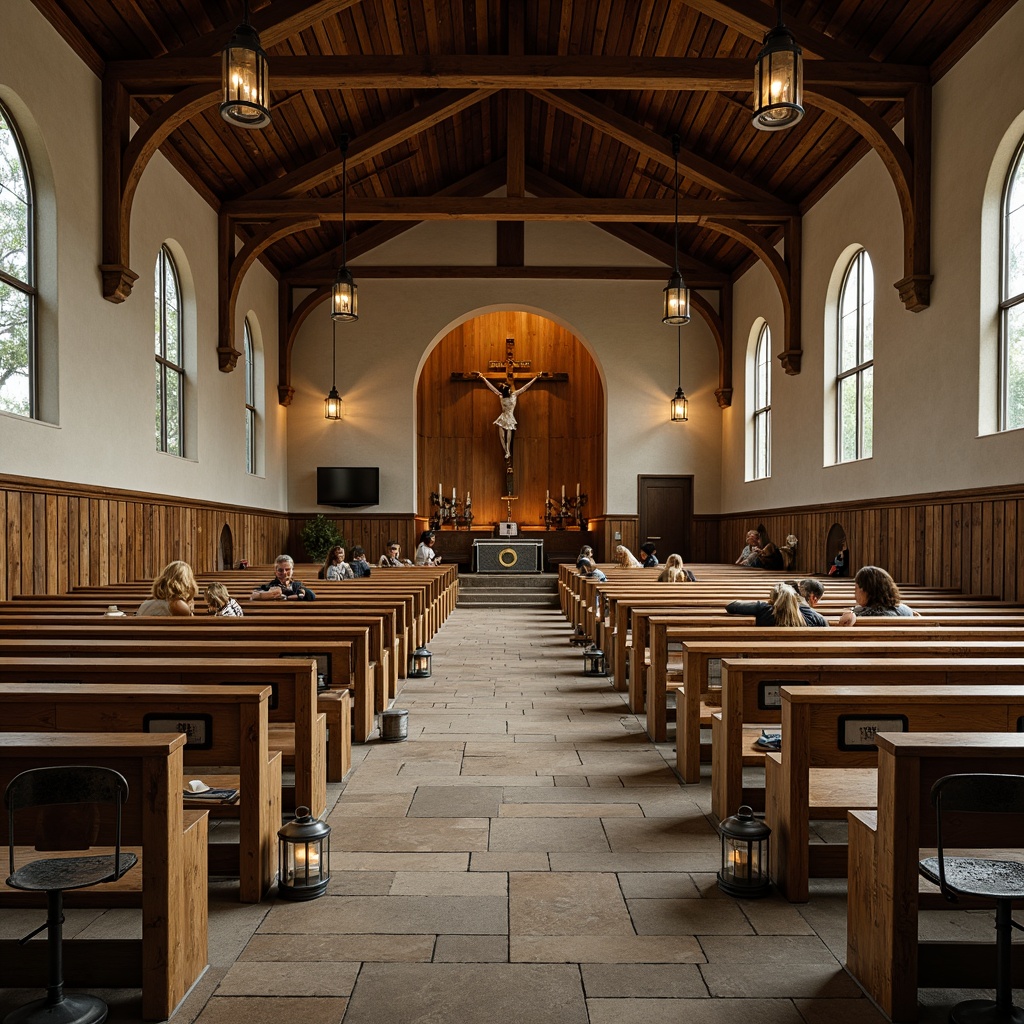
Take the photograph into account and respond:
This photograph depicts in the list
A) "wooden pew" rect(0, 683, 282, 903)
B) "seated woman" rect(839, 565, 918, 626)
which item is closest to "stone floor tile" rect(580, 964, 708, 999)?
"wooden pew" rect(0, 683, 282, 903)

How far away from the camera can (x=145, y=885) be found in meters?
2.18

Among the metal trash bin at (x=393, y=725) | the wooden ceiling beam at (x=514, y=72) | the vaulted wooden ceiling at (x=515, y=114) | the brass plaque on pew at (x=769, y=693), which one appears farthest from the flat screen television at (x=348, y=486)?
the brass plaque on pew at (x=769, y=693)

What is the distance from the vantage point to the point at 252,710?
9.42 feet

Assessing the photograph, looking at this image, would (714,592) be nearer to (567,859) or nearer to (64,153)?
(567,859)

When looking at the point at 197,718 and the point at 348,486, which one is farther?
the point at 348,486

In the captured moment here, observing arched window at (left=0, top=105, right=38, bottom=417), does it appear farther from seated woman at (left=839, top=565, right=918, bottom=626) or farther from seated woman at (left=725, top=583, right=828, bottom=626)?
seated woman at (left=839, top=565, right=918, bottom=626)

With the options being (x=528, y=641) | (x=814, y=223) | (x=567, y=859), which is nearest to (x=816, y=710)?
(x=567, y=859)

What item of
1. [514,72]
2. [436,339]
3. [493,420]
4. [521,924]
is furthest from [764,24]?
[493,420]

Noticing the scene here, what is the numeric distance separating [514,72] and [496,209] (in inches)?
148

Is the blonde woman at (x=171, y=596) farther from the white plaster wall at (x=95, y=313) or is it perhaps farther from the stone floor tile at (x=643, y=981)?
the stone floor tile at (x=643, y=981)

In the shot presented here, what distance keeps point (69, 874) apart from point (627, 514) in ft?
50.8

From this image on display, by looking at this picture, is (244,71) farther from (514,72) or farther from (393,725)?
(514,72)

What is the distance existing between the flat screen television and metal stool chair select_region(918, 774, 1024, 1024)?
15138 millimetres

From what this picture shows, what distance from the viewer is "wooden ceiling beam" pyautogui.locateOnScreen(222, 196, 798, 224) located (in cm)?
1260
